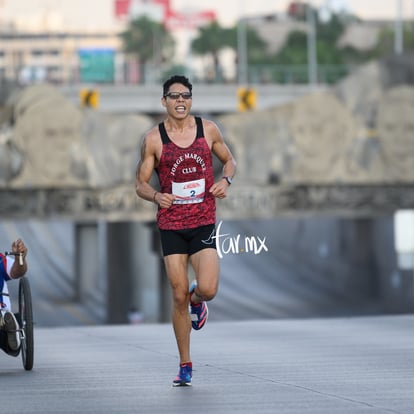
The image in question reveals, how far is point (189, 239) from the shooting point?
1127 centimetres

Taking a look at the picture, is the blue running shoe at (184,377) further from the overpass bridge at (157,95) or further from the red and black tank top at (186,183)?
the overpass bridge at (157,95)

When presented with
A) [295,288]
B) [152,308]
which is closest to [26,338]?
[152,308]

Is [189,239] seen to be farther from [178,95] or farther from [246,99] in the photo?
[246,99]

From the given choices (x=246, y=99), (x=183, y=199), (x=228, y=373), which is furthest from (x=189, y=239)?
(x=246, y=99)

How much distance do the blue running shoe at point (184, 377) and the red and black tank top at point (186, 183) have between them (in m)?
0.96

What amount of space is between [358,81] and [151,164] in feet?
164

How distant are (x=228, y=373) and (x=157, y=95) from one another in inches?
2384

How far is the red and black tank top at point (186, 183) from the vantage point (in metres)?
11.1

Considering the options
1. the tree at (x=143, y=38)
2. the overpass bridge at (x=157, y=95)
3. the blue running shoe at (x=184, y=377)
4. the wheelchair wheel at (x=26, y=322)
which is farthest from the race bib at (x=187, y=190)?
the tree at (x=143, y=38)

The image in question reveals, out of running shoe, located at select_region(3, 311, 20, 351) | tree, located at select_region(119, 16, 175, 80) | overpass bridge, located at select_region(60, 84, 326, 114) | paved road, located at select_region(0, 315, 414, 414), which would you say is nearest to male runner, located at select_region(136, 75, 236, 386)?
paved road, located at select_region(0, 315, 414, 414)

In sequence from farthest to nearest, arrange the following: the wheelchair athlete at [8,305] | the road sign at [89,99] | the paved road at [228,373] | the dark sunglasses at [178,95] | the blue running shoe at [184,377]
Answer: the road sign at [89,99], the wheelchair athlete at [8,305], the dark sunglasses at [178,95], the blue running shoe at [184,377], the paved road at [228,373]

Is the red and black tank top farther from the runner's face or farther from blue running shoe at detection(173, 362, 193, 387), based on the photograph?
blue running shoe at detection(173, 362, 193, 387)

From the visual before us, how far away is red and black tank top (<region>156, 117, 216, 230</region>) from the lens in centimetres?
1115

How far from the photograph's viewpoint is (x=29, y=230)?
10506 cm
